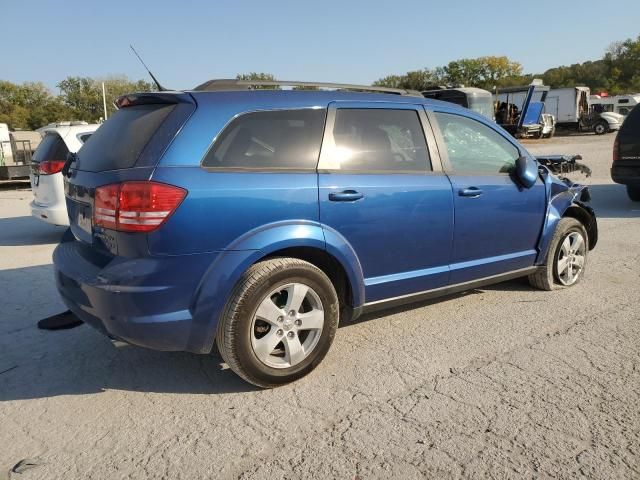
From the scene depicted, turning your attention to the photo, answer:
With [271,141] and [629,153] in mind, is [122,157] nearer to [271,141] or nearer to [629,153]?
[271,141]

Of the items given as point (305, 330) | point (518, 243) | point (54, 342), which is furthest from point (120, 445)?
point (518, 243)

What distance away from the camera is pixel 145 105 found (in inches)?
128

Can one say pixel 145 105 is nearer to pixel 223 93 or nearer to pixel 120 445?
pixel 223 93

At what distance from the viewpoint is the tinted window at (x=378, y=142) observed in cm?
343

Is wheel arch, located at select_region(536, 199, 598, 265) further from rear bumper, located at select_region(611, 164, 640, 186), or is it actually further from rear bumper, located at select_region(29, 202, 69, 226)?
rear bumper, located at select_region(29, 202, 69, 226)

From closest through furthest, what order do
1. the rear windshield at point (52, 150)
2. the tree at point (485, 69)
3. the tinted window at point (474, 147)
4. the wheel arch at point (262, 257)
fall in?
the wheel arch at point (262, 257) < the tinted window at point (474, 147) < the rear windshield at point (52, 150) < the tree at point (485, 69)

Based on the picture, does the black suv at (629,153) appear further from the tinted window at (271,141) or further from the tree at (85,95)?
the tree at (85,95)

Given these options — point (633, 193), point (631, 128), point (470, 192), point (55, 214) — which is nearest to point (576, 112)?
point (633, 193)

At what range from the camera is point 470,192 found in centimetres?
392

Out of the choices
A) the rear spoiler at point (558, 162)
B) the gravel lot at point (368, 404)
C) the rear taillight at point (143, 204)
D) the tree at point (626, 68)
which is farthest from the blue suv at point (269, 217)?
the tree at point (626, 68)

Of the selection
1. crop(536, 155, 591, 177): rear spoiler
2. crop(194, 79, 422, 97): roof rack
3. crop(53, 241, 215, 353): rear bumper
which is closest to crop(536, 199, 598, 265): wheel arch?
crop(536, 155, 591, 177): rear spoiler

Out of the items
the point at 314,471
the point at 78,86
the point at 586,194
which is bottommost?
the point at 314,471

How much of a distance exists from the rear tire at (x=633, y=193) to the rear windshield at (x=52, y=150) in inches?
389

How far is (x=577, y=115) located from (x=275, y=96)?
3839cm
